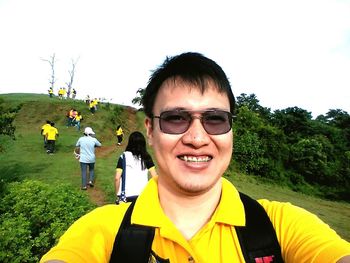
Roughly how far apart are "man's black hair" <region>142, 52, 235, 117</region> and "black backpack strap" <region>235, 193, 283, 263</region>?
2.74ft

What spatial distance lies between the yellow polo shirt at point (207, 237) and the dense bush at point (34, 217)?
3873mm

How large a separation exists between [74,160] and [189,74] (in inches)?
587

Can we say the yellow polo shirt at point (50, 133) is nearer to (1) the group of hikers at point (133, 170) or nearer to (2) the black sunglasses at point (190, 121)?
(1) the group of hikers at point (133, 170)

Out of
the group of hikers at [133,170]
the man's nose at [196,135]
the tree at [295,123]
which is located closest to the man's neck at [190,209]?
the man's nose at [196,135]

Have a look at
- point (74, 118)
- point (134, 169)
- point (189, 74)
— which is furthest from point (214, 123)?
point (74, 118)

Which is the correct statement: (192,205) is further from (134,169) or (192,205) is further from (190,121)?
(134,169)

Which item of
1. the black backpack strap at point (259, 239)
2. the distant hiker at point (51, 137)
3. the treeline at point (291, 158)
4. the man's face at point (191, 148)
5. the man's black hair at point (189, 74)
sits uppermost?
the man's black hair at point (189, 74)

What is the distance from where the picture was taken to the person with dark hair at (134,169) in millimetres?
5480

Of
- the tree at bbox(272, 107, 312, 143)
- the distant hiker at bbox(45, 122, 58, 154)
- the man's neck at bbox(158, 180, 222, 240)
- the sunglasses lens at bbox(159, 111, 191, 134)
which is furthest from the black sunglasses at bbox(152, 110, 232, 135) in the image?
the tree at bbox(272, 107, 312, 143)

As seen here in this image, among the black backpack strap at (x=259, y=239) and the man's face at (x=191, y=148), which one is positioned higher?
the man's face at (x=191, y=148)

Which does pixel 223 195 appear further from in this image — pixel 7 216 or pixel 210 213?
pixel 7 216

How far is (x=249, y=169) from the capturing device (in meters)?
26.5

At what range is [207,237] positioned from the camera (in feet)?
6.28

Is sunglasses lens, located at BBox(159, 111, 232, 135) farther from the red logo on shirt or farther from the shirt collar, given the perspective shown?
the red logo on shirt
